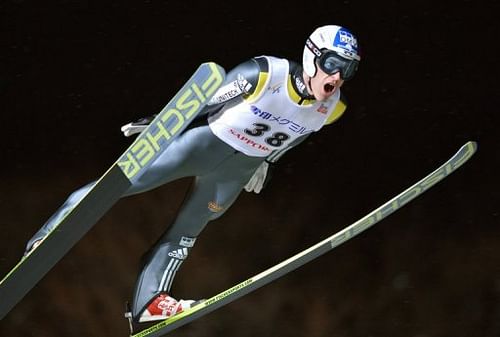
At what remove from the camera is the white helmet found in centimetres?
398

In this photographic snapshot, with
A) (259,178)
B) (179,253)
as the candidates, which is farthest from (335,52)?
(179,253)

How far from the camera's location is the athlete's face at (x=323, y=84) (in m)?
4.02

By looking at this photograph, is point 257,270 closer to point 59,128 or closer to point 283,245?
point 283,245

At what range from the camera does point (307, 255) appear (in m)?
4.35

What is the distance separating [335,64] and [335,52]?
0.04 meters

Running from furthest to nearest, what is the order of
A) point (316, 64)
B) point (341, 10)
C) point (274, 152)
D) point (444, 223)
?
point (444, 223)
point (341, 10)
point (274, 152)
point (316, 64)

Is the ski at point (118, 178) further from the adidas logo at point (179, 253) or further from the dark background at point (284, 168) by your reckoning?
the dark background at point (284, 168)

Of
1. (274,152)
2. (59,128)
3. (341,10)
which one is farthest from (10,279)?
(341,10)

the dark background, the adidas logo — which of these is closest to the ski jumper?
the adidas logo

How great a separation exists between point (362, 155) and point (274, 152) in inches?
44.4

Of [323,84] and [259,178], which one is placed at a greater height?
[323,84]

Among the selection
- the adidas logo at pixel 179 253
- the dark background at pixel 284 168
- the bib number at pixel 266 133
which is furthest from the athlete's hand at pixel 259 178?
the dark background at pixel 284 168

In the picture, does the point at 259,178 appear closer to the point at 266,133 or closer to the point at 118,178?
the point at 266,133

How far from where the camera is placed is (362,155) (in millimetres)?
5422
